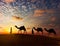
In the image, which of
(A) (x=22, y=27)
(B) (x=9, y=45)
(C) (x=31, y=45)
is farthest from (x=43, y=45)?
(A) (x=22, y=27)

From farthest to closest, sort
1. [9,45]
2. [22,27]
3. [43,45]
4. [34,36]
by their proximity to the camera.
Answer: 1. [34,36]
2. [22,27]
3. [43,45]
4. [9,45]

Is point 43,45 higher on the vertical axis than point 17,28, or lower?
lower

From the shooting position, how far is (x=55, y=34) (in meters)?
24.7

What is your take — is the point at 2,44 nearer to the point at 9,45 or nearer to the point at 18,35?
the point at 9,45

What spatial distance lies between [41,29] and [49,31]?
924 millimetres

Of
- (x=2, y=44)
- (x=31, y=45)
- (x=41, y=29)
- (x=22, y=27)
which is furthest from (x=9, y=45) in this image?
(x=41, y=29)

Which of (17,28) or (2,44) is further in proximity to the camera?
(17,28)

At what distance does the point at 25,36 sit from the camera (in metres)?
25.0

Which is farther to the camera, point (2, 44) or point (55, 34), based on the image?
point (55, 34)

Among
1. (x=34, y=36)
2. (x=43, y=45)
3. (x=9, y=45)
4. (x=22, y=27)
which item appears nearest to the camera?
(x=9, y=45)

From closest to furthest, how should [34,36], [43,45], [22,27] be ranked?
[43,45], [22,27], [34,36]

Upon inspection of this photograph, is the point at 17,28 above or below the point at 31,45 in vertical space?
above

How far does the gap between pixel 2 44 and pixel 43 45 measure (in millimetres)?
3485

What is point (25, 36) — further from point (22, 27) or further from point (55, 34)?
point (55, 34)
